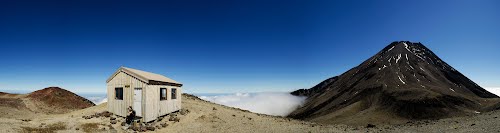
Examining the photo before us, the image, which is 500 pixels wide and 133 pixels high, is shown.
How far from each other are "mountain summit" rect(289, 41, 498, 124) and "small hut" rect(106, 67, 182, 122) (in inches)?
1502

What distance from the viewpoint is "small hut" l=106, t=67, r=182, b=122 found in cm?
3052

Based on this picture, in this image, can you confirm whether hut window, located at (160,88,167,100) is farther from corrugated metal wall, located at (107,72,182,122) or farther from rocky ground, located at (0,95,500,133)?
rocky ground, located at (0,95,500,133)

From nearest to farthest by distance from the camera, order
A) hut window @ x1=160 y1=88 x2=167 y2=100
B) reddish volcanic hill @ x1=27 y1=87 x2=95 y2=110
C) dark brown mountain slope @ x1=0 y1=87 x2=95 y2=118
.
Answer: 1. hut window @ x1=160 y1=88 x2=167 y2=100
2. dark brown mountain slope @ x1=0 y1=87 x2=95 y2=118
3. reddish volcanic hill @ x1=27 y1=87 x2=95 y2=110

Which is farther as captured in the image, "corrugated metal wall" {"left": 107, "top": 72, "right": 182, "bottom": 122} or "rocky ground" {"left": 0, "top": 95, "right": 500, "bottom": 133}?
"corrugated metal wall" {"left": 107, "top": 72, "right": 182, "bottom": 122}

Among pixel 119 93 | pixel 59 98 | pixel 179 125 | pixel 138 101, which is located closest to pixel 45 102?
pixel 59 98

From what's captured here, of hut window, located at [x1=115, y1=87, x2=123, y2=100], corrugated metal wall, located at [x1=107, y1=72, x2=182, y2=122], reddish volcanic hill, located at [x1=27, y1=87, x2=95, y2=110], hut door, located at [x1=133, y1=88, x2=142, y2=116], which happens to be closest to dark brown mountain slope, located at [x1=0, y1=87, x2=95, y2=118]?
reddish volcanic hill, located at [x1=27, y1=87, x2=95, y2=110]

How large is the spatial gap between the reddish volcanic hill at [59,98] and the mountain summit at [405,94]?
166ft

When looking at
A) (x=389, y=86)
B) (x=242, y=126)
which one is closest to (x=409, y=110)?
(x=389, y=86)

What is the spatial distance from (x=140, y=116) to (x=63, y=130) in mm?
6630

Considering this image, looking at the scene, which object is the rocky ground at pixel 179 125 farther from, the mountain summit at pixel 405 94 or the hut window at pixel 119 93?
the mountain summit at pixel 405 94

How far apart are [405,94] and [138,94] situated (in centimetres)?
6781

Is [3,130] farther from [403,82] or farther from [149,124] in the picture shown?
[403,82]

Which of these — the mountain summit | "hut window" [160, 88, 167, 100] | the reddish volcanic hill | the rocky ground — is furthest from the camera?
the mountain summit

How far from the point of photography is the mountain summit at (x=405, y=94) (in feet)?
211
